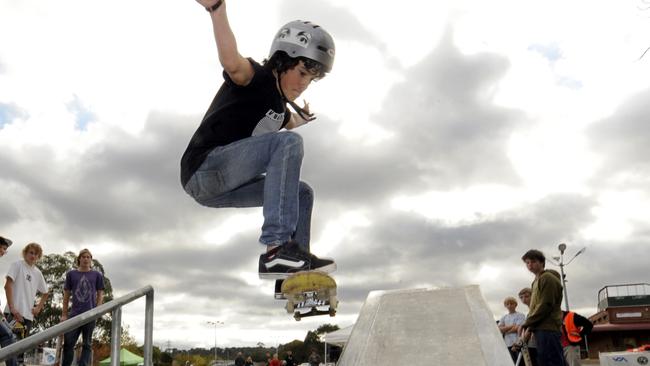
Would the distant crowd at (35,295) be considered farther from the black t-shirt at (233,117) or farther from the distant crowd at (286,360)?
the distant crowd at (286,360)

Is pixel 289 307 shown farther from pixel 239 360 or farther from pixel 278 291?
pixel 239 360

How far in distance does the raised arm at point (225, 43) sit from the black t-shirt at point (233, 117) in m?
0.18

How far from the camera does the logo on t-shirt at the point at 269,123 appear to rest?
437cm

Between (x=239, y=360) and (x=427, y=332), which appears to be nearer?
(x=427, y=332)

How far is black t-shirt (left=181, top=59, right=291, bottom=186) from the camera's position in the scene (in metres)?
4.25

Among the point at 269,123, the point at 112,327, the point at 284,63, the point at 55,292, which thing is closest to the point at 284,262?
the point at 269,123

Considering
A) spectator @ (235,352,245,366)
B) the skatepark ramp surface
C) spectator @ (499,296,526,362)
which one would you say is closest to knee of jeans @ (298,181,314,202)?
the skatepark ramp surface

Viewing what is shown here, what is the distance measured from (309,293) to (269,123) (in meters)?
1.37

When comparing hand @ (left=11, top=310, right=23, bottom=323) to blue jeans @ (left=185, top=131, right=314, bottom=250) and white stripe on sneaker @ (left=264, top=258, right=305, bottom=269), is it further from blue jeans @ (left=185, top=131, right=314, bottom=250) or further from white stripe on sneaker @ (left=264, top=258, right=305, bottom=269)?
white stripe on sneaker @ (left=264, top=258, right=305, bottom=269)

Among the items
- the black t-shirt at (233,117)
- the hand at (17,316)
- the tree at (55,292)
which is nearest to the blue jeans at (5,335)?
the hand at (17,316)

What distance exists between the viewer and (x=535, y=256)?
23.9 feet

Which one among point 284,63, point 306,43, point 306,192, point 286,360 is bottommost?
point 286,360

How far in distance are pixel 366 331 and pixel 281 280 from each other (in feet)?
5.22

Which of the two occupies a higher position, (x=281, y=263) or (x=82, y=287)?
(x=82, y=287)
